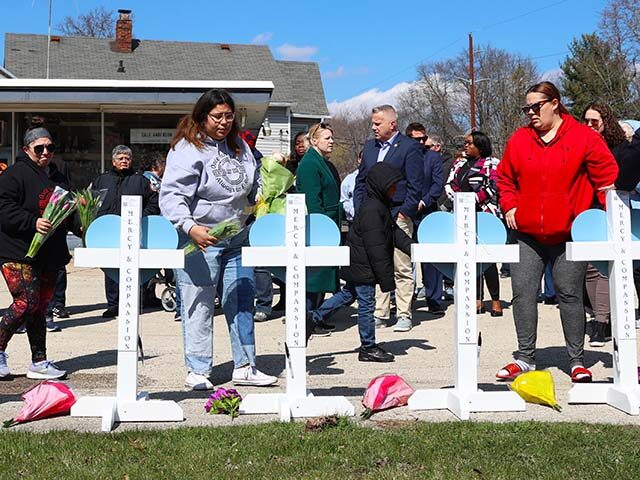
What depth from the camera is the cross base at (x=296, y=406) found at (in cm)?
560

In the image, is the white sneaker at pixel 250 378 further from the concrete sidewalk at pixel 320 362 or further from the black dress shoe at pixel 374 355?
the black dress shoe at pixel 374 355

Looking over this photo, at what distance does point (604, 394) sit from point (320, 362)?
9.01 ft

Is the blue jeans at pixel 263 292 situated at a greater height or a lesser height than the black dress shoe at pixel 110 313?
greater

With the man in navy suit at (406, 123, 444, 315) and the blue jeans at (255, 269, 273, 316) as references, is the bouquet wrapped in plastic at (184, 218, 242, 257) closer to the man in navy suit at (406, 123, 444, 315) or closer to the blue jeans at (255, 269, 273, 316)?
the blue jeans at (255, 269, 273, 316)

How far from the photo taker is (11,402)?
606 cm

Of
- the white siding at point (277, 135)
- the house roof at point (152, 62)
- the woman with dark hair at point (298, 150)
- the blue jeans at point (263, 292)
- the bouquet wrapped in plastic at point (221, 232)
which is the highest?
the house roof at point (152, 62)

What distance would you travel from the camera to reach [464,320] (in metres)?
5.80

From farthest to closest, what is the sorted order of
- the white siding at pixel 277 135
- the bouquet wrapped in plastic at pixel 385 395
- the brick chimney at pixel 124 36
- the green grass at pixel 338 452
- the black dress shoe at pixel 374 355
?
1. the brick chimney at pixel 124 36
2. the white siding at pixel 277 135
3. the black dress shoe at pixel 374 355
4. the bouquet wrapped in plastic at pixel 385 395
5. the green grass at pixel 338 452

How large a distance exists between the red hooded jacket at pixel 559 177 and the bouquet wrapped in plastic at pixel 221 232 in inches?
84.5

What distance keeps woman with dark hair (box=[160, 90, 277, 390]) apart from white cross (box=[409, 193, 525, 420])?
140 cm

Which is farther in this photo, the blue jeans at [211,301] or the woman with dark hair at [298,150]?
the woman with dark hair at [298,150]

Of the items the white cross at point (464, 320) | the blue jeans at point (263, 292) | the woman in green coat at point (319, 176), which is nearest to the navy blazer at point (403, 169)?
the woman in green coat at point (319, 176)

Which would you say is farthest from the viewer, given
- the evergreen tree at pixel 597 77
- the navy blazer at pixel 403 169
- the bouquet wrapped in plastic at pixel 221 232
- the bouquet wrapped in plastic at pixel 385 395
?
the evergreen tree at pixel 597 77

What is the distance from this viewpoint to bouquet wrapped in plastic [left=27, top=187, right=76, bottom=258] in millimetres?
6941
